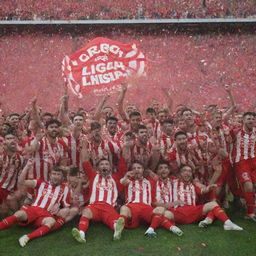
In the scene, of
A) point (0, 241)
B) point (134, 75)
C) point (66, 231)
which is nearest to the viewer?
point (0, 241)

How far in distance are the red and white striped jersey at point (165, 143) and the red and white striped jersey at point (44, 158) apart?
53.0 inches

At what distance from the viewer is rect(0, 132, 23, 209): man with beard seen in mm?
4395

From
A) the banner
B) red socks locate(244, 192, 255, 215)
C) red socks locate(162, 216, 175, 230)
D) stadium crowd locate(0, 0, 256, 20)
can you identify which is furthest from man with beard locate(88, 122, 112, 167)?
stadium crowd locate(0, 0, 256, 20)

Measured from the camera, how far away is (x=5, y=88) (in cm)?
1280

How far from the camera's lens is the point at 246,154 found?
179 inches

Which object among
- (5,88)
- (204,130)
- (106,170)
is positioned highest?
(5,88)

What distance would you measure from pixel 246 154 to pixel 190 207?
3.54 ft

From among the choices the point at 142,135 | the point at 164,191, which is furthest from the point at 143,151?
the point at 164,191

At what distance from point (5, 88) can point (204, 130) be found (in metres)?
9.56

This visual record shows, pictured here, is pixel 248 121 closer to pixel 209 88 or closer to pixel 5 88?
pixel 209 88

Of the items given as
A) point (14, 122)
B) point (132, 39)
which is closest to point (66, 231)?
point (14, 122)

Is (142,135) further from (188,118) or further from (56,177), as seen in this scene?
(56,177)

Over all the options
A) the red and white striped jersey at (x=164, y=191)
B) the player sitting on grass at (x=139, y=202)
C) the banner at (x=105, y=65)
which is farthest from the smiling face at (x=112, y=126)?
the banner at (x=105, y=65)

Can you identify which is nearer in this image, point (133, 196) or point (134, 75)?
point (133, 196)
